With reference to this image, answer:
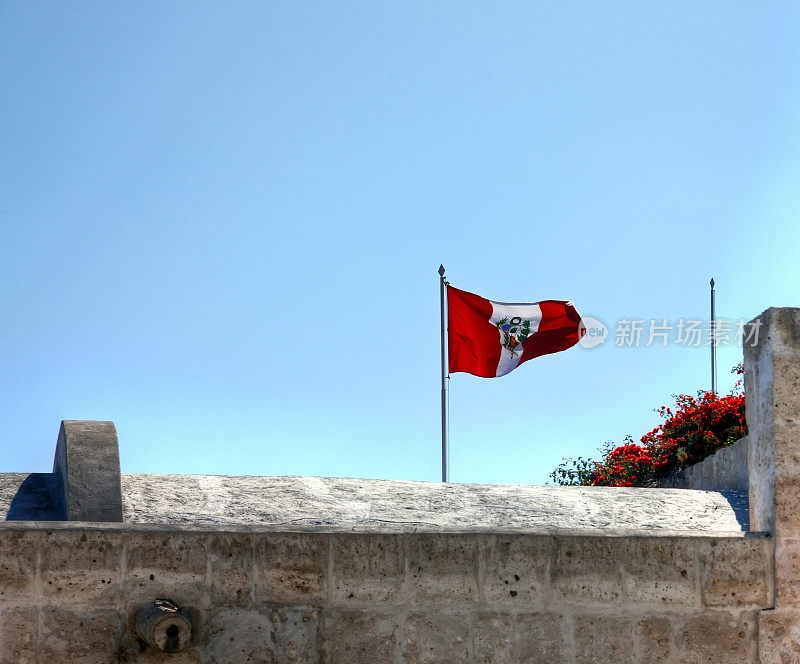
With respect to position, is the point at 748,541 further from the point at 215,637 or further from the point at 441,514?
the point at 215,637

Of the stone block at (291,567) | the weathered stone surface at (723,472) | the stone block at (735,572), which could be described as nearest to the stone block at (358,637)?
the stone block at (291,567)

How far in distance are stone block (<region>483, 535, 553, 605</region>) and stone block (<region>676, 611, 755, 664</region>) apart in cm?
79

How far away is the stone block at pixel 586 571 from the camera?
5430 millimetres

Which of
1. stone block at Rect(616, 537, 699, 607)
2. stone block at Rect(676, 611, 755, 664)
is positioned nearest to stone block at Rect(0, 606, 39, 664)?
stone block at Rect(616, 537, 699, 607)

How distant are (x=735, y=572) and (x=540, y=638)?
42.8 inches

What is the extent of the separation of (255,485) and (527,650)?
184 cm

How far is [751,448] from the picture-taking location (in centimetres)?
606

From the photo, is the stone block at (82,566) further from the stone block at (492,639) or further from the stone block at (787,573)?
the stone block at (787,573)

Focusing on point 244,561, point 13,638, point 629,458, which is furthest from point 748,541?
point 629,458

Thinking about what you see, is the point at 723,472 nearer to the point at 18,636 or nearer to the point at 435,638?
the point at 435,638

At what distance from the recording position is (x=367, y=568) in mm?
5254

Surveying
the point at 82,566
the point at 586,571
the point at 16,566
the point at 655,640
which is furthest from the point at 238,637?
the point at 655,640

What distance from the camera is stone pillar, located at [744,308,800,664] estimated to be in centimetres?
554

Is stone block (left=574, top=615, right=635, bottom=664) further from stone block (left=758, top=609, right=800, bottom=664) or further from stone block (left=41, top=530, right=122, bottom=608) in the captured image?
stone block (left=41, top=530, right=122, bottom=608)
